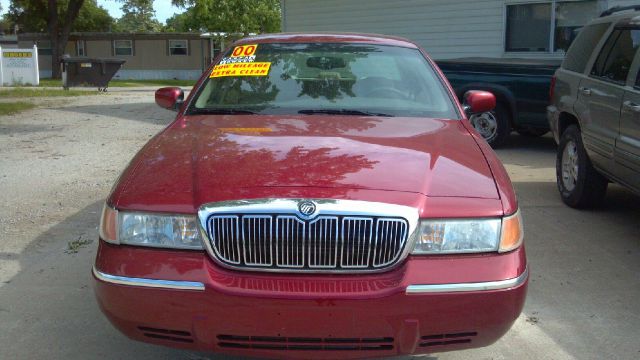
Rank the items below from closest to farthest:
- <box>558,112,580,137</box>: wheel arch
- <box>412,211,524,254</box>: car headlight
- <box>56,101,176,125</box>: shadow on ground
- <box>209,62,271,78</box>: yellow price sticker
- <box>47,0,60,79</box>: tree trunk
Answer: <box>412,211,524,254</box>: car headlight → <box>209,62,271,78</box>: yellow price sticker → <box>558,112,580,137</box>: wheel arch → <box>56,101,176,125</box>: shadow on ground → <box>47,0,60,79</box>: tree trunk

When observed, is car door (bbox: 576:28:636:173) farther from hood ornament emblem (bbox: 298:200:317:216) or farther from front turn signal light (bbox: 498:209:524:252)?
hood ornament emblem (bbox: 298:200:317:216)

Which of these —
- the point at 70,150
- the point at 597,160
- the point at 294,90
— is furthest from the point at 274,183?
the point at 70,150

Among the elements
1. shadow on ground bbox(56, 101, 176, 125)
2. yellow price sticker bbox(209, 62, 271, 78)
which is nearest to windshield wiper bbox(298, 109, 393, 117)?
yellow price sticker bbox(209, 62, 271, 78)

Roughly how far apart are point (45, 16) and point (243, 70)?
41.7m

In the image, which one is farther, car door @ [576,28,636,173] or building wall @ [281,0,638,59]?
building wall @ [281,0,638,59]

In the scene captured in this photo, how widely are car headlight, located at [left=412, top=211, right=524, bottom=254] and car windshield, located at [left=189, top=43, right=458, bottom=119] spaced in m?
1.34

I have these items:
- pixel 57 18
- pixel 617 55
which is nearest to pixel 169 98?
pixel 617 55

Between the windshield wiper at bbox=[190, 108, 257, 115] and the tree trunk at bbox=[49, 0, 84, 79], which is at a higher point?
the tree trunk at bbox=[49, 0, 84, 79]

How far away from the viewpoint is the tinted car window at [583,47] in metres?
6.20

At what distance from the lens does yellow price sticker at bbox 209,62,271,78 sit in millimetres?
4332

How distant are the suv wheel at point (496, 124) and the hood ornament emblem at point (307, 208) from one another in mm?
7414

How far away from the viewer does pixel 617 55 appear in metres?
5.65

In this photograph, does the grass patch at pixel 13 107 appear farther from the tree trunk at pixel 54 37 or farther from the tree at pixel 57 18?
the tree trunk at pixel 54 37

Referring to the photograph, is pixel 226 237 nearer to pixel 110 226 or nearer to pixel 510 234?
pixel 110 226
